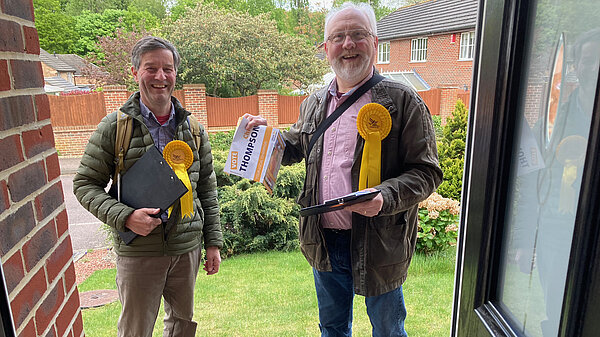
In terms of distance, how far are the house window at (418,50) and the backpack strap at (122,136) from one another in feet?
64.1

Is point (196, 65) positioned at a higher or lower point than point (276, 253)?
higher

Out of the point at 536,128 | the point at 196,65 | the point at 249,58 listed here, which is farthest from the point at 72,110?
the point at 536,128

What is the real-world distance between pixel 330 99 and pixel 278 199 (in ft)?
10.7

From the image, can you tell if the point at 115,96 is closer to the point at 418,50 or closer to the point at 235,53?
the point at 235,53

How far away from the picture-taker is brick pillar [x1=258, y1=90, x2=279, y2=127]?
12891mm

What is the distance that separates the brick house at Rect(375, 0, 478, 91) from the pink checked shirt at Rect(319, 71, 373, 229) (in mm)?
14938

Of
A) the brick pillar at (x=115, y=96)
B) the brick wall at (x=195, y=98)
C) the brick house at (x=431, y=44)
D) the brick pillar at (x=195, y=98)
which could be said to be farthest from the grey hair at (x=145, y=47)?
the brick house at (x=431, y=44)

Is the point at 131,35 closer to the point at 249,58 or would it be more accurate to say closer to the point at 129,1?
the point at 249,58

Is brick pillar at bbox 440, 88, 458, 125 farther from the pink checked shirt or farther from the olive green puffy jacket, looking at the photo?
the olive green puffy jacket

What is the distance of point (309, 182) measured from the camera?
1856 millimetres

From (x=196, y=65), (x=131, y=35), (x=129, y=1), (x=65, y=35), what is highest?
(x=129, y=1)

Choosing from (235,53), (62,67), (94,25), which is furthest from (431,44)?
(94,25)

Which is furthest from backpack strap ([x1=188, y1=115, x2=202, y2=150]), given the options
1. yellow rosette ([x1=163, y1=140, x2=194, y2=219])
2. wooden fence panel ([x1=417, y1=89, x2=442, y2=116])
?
wooden fence panel ([x1=417, y1=89, x2=442, y2=116])

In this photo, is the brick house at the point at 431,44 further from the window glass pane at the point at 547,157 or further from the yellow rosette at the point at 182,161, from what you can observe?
the window glass pane at the point at 547,157
